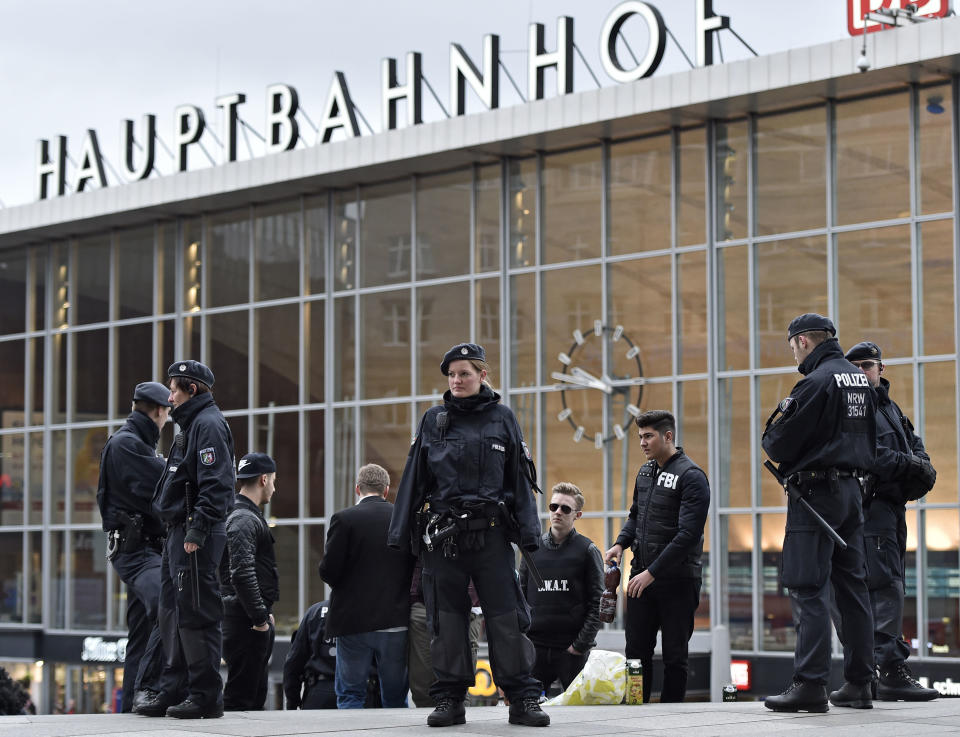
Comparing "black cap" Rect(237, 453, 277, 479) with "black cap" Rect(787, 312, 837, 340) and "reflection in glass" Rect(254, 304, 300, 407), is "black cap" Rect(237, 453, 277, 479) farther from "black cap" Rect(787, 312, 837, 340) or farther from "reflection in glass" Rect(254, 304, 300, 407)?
"reflection in glass" Rect(254, 304, 300, 407)

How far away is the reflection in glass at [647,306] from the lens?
72.6ft

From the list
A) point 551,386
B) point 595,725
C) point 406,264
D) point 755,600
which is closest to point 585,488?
point 551,386

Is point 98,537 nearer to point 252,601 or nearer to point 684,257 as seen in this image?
point 684,257

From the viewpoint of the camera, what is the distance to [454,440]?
8.01 meters

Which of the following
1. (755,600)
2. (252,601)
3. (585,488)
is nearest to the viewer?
(252,601)

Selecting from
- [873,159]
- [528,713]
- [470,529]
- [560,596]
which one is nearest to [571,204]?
[873,159]

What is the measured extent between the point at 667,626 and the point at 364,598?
1.99 metres

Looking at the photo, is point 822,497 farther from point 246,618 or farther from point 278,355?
point 278,355

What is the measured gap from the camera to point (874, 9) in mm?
19875

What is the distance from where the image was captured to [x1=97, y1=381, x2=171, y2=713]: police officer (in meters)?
9.41

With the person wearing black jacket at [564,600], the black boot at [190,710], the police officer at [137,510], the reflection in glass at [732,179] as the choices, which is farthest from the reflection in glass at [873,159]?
the black boot at [190,710]

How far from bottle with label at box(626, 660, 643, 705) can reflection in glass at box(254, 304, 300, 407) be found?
16738 millimetres

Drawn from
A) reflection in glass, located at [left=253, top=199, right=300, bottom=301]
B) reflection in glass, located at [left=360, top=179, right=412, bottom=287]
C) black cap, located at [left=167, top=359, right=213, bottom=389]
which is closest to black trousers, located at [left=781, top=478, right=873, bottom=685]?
black cap, located at [left=167, top=359, right=213, bottom=389]

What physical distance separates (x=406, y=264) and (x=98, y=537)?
8.25m
